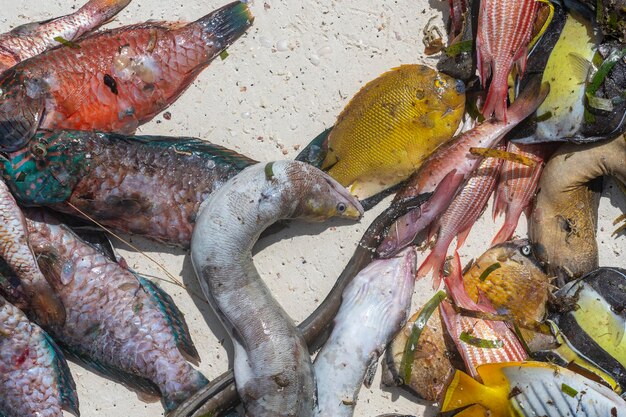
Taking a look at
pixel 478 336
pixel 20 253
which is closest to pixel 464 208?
pixel 478 336

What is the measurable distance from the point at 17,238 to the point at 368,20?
2.86 m

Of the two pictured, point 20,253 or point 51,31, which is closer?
point 20,253

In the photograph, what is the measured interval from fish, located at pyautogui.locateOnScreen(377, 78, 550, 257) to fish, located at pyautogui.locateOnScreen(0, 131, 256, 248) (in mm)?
1148

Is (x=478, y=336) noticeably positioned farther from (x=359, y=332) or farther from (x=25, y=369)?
(x=25, y=369)

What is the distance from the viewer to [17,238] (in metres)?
4.39

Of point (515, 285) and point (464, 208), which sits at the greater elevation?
point (464, 208)

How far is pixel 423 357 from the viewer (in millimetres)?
4688

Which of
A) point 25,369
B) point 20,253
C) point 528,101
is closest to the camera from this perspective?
point 20,253

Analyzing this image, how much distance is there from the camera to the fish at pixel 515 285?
15.5 ft

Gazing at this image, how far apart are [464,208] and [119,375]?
8.56ft

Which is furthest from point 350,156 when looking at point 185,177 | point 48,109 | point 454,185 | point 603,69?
point 48,109

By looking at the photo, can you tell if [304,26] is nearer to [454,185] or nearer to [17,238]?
[454,185]

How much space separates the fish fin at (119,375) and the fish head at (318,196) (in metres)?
1.51

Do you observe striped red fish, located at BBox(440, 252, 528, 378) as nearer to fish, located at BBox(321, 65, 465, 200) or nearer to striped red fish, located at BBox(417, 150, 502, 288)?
striped red fish, located at BBox(417, 150, 502, 288)
